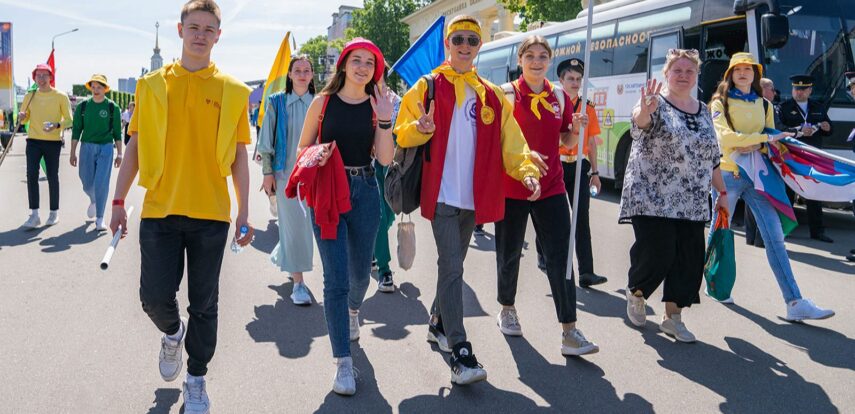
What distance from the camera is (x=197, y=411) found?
3.41 metres

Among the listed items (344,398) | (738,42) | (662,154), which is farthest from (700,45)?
(344,398)

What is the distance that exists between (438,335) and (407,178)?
1114 millimetres

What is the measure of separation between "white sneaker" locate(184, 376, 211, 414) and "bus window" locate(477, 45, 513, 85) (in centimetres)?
1401

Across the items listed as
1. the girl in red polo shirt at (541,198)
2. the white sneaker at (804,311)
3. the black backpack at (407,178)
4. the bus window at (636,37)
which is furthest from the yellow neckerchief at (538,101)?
the bus window at (636,37)

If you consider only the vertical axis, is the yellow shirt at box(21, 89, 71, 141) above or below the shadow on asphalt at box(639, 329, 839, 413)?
above

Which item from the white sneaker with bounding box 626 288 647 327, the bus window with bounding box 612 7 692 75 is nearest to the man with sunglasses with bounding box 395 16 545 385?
the white sneaker with bounding box 626 288 647 327

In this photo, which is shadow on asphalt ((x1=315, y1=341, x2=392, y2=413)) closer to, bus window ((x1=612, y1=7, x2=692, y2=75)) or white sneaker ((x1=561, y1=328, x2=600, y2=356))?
Result: white sneaker ((x1=561, y1=328, x2=600, y2=356))

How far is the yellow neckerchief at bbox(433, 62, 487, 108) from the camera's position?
3.95 metres

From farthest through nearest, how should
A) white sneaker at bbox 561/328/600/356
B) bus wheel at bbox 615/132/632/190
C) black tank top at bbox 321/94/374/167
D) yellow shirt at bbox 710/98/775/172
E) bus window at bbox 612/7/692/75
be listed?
1. bus wheel at bbox 615/132/632/190
2. bus window at bbox 612/7/692/75
3. yellow shirt at bbox 710/98/775/172
4. white sneaker at bbox 561/328/600/356
5. black tank top at bbox 321/94/374/167

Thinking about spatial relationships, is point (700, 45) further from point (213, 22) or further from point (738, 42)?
point (213, 22)

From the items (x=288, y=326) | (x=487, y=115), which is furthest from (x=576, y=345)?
(x=288, y=326)

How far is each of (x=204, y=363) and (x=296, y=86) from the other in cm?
260

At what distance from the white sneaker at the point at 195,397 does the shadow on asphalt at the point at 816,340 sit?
3.51 m

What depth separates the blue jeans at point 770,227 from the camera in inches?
205
